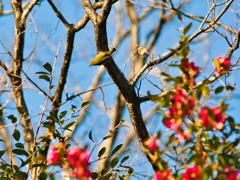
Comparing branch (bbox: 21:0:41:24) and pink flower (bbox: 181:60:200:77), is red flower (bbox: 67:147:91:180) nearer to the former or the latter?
pink flower (bbox: 181:60:200:77)

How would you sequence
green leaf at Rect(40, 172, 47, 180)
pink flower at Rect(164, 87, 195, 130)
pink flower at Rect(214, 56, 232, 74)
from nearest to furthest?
1. pink flower at Rect(164, 87, 195, 130)
2. pink flower at Rect(214, 56, 232, 74)
3. green leaf at Rect(40, 172, 47, 180)

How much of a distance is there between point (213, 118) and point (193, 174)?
0.63 ft

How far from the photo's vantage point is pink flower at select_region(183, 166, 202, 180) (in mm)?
912

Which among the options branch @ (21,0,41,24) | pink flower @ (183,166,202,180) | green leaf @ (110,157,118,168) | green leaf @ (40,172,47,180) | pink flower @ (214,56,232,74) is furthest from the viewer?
branch @ (21,0,41,24)

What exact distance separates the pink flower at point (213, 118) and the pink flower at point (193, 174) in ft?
0.50

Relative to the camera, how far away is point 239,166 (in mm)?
1038

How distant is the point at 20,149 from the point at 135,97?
66 cm

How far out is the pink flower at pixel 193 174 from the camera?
2.99ft

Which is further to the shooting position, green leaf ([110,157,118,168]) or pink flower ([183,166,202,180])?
green leaf ([110,157,118,168])

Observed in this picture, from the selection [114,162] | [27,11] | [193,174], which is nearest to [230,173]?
[193,174]

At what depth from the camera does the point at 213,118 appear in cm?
102

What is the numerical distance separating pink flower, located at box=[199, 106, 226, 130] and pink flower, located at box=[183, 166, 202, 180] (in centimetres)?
15

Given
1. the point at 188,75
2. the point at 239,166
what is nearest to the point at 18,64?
the point at 188,75

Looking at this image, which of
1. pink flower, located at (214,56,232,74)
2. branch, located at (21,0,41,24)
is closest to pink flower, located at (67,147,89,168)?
pink flower, located at (214,56,232,74)
